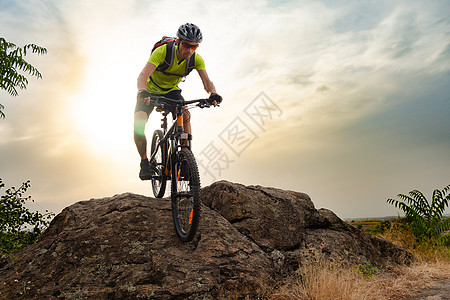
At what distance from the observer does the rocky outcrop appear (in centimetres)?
436

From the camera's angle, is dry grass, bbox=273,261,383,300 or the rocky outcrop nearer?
the rocky outcrop

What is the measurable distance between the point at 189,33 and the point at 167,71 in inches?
38.5

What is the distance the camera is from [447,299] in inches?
209

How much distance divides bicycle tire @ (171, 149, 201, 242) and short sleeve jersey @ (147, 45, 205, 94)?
179cm

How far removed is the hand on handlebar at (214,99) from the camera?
5.77 meters

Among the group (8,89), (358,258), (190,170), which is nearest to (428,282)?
(358,258)

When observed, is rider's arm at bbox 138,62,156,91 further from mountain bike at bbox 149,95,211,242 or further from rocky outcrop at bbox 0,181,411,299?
rocky outcrop at bbox 0,181,411,299

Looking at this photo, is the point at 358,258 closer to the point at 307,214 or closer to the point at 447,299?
the point at 307,214

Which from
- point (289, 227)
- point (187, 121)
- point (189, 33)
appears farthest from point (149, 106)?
point (289, 227)

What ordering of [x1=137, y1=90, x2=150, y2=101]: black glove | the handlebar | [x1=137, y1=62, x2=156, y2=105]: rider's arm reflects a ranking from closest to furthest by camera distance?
[x1=137, y1=90, x2=150, y2=101]: black glove → the handlebar → [x1=137, y1=62, x2=156, y2=105]: rider's arm

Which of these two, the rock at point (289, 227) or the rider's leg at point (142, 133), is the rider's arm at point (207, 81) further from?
the rock at point (289, 227)

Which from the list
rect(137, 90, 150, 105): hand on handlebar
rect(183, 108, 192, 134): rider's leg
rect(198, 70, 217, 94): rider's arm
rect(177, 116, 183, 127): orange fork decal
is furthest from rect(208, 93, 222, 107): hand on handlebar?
rect(137, 90, 150, 105): hand on handlebar

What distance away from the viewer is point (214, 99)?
579cm

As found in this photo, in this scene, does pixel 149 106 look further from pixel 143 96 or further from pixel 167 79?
pixel 143 96
